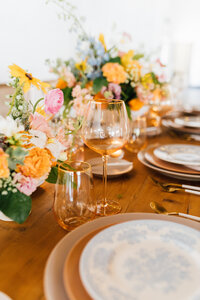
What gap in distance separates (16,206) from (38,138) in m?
0.16

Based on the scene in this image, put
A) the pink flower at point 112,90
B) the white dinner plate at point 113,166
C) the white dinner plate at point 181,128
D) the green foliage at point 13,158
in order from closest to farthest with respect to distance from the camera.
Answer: the green foliage at point 13,158 → the white dinner plate at point 113,166 → the pink flower at point 112,90 → the white dinner plate at point 181,128

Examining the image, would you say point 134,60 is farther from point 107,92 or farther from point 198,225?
point 198,225

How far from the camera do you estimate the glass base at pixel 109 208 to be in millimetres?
739

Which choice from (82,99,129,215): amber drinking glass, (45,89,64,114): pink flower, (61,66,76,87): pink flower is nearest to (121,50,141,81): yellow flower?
(61,66,76,87): pink flower

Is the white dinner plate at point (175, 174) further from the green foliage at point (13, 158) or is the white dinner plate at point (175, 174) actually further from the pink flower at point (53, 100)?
the green foliage at point (13, 158)

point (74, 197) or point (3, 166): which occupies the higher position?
point (3, 166)

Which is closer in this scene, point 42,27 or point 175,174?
point 175,174

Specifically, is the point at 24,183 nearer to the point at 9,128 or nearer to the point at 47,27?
the point at 9,128

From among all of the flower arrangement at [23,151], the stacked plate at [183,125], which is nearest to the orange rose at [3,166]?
the flower arrangement at [23,151]

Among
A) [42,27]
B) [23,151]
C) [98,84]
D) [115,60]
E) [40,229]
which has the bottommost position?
[40,229]

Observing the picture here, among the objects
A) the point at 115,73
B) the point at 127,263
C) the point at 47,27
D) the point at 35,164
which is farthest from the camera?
the point at 47,27

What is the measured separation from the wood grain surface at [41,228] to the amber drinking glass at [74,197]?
36 millimetres

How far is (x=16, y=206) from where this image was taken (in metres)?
0.60

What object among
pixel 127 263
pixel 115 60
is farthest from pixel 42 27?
pixel 127 263
